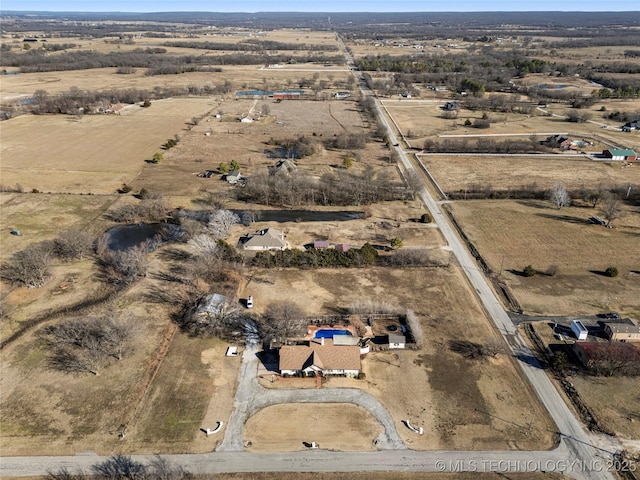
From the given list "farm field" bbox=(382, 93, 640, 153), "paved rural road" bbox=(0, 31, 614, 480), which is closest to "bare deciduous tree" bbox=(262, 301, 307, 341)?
"paved rural road" bbox=(0, 31, 614, 480)

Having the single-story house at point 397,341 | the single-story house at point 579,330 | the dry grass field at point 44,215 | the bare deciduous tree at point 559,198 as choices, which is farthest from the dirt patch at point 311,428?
the bare deciduous tree at point 559,198

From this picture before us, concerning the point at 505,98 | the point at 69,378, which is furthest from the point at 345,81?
the point at 69,378

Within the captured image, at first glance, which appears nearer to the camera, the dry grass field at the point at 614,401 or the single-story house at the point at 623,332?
the dry grass field at the point at 614,401

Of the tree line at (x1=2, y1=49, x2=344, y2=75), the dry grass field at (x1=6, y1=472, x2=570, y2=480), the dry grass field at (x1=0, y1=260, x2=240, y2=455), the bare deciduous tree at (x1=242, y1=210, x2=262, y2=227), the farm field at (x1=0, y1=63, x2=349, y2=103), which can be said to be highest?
the tree line at (x1=2, y1=49, x2=344, y2=75)

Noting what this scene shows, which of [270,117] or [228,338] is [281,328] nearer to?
[228,338]

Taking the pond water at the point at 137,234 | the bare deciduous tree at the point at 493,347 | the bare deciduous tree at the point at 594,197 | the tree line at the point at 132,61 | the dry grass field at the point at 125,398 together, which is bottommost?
the dry grass field at the point at 125,398

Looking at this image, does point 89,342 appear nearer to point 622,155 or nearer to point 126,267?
point 126,267

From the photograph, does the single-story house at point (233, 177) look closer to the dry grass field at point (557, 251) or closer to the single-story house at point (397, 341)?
the dry grass field at point (557, 251)

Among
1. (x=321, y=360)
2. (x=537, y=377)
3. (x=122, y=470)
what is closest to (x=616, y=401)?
(x=537, y=377)

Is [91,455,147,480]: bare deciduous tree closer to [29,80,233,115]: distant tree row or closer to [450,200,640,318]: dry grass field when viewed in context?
[450,200,640,318]: dry grass field
